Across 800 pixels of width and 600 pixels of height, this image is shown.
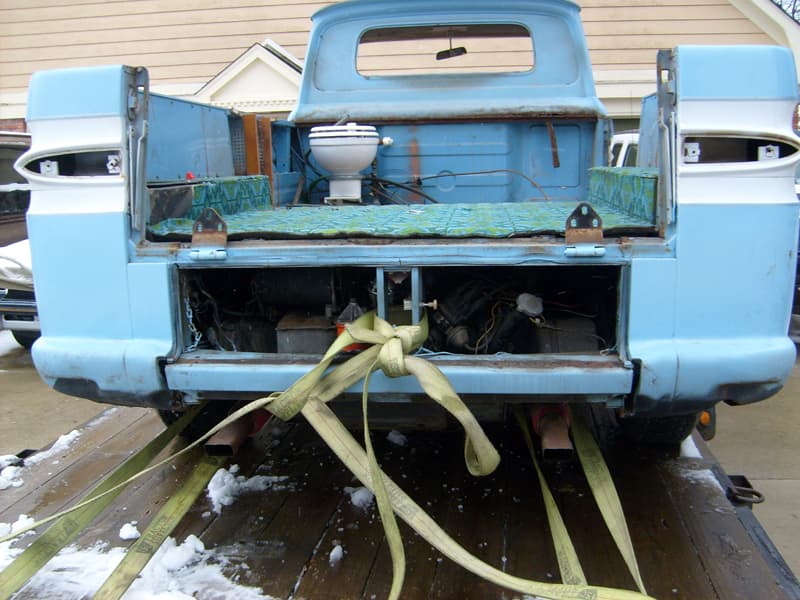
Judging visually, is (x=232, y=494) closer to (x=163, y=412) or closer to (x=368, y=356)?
(x=163, y=412)

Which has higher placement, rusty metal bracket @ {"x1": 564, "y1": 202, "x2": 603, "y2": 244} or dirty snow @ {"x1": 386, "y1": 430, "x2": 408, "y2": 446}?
rusty metal bracket @ {"x1": 564, "y1": 202, "x2": 603, "y2": 244}

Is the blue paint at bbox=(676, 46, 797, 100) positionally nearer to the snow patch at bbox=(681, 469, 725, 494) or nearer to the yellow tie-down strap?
the yellow tie-down strap

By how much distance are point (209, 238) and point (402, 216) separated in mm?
831

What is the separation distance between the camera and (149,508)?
2803 millimetres

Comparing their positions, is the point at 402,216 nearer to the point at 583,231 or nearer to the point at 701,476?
the point at 583,231

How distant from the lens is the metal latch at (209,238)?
88.9 inches

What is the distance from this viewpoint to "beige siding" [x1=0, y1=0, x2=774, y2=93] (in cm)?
971

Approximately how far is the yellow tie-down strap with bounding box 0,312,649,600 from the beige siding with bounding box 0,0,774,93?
8.71 m

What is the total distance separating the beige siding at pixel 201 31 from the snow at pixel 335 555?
8821 millimetres

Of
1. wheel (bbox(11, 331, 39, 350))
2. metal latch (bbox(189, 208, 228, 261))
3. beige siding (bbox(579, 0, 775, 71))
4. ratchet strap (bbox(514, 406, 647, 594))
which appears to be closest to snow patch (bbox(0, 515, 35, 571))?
metal latch (bbox(189, 208, 228, 261))

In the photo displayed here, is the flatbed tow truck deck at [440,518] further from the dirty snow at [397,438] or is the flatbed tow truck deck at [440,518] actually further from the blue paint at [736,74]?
the blue paint at [736,74]

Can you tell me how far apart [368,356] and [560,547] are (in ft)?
2.63

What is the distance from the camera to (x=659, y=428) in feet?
10.0

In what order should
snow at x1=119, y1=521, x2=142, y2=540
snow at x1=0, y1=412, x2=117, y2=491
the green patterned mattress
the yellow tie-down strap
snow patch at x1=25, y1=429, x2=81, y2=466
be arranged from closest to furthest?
the yellow tie-down strap
the green patterned mattress
snow at x1=119, y1=521, x2=142, y2=540
snow at x1=0, y1=412, x2=117, y2=491
snow patch at x1=25, y1=429, x2=81, y2=466
